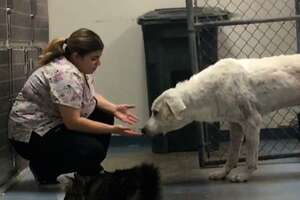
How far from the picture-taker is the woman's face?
328cm

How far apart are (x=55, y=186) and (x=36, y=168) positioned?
Answer: 0.56 ft

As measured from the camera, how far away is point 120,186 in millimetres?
2455

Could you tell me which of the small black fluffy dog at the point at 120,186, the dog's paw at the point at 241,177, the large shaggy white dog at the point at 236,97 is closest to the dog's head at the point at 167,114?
the large shaggy white dog at the point at 236,97

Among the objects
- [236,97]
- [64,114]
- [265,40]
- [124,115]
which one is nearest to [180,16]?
[265,40]

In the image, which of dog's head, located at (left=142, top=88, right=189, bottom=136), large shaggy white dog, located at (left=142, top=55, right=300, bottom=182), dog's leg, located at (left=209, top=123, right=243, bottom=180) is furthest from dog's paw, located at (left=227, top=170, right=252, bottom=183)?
dog's head, located at (left=142, top=88, right=189, bottom=136)

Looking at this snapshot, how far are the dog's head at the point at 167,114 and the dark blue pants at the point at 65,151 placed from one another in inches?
13.7

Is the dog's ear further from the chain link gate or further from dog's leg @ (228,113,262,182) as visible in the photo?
the chain link gate

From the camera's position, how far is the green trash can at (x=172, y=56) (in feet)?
15.9

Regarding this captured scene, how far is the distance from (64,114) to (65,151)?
0.26 m

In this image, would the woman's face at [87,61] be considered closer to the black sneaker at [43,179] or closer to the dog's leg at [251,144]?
the black sneaker at [43,179]

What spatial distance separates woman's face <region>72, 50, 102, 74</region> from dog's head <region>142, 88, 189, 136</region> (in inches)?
20.2

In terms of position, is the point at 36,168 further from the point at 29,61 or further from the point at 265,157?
the point at 265,157

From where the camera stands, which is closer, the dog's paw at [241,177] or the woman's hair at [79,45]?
the woman's hair at [79,45]

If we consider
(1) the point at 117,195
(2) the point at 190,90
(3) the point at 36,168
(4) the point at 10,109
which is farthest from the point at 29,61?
(1) the point at 117,195
